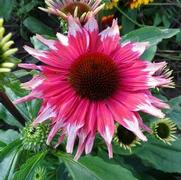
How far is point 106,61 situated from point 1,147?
1.38 feet

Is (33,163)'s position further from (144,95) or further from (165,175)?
(165,175)

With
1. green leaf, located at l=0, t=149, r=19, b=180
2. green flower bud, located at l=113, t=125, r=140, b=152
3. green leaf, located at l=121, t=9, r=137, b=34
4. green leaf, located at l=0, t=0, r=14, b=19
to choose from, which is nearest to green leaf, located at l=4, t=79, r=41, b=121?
green leaf, located at l=0, t=149, r=19, b=180

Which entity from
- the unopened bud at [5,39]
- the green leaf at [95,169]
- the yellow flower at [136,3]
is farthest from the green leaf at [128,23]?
the unopened bud at [5,39]

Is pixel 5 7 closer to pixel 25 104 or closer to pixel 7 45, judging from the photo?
pixel 25 104

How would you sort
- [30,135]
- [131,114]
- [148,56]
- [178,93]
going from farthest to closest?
[178,93]
[148,56]
[30,135]
[131,114]

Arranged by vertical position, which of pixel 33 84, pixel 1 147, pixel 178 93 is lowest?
pixel 178 93

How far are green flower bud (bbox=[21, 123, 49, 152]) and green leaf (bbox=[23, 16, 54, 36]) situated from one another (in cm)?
90

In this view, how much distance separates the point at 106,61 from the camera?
95 cm

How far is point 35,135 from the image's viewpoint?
1.04m

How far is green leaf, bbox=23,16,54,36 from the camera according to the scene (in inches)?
75.6

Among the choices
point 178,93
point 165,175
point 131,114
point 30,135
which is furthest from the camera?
point 178,93

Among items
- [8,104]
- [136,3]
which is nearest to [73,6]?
[8,104]

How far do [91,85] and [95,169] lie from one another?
0.23m

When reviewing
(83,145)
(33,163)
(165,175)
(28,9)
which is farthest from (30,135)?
(28,9)
